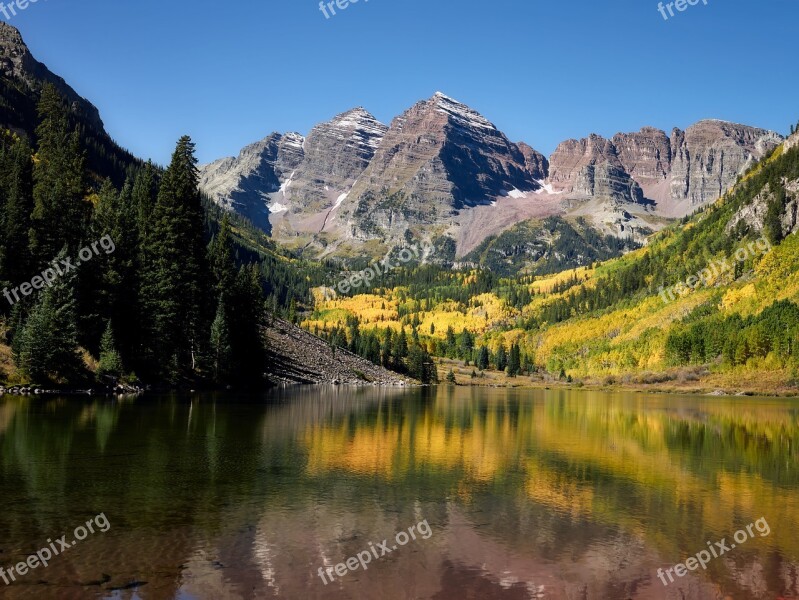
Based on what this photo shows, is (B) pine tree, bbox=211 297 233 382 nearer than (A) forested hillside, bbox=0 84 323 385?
No

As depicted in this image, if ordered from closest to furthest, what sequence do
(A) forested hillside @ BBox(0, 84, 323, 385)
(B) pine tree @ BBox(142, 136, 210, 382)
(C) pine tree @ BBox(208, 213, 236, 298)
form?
1. (A) forested hillside @ BBox(0, 84, 323, 385)
2. (B) pine tree @ BBox(142, 136, 210, 382)
3. (C) pine tree @ BBox(208, 213, 236, 298)

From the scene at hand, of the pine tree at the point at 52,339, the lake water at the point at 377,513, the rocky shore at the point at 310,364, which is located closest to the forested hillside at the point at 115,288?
the pine tree at the point at 52,339

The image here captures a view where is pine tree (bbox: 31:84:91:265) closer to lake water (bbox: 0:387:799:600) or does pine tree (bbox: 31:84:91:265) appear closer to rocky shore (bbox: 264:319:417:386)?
lake water (bbox: 0:387:799:600)

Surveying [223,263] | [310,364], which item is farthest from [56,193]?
[310,364]

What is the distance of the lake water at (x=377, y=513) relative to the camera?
61.2 ft

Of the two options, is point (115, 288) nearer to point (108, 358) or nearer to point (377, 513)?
point (108, 358)

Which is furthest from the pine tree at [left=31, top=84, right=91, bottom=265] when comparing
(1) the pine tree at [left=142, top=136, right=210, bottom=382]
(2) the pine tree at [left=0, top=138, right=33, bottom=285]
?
(1) the pine tree at [left=142, top=136, right=210, bottom=382]

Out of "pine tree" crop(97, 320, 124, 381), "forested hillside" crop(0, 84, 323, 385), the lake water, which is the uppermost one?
"forested hillside" crop(0, 84, 323, 385)

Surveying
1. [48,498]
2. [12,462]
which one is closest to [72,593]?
[48,498]

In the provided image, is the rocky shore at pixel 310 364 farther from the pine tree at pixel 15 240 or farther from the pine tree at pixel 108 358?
the pine tree at pixel 15 240

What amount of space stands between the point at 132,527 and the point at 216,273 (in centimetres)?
9351

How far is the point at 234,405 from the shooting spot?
72.6m

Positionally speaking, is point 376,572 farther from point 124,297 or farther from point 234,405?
point 124,297

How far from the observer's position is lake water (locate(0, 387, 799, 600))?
18.6m
